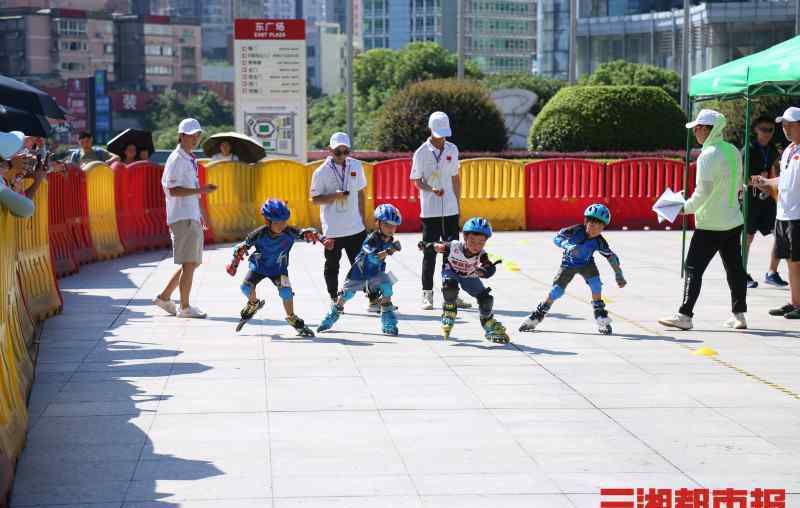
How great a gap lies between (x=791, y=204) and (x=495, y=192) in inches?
463

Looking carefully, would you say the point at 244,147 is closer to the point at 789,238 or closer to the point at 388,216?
the point at 388,216

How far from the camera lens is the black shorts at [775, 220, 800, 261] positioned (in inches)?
454

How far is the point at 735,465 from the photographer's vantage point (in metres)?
6.42

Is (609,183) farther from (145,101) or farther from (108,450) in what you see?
(145,101)

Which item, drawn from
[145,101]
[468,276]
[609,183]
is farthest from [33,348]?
[145,101]

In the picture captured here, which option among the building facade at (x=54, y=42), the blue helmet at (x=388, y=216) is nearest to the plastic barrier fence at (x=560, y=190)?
the blue helmet at (x=388, y=216)

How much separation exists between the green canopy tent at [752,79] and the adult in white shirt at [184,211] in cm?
516

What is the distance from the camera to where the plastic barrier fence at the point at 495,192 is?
23109 mm

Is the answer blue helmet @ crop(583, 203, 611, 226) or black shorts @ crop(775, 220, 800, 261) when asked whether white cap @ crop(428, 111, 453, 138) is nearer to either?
blue helmet @ crop(583, 203, 611, 226)

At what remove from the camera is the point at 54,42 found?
537ft

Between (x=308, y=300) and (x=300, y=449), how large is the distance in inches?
255

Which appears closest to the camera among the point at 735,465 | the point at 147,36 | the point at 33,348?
the point at 735,465

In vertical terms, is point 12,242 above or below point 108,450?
above

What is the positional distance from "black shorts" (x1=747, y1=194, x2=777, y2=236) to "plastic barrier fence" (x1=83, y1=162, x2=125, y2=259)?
8.54 metres
